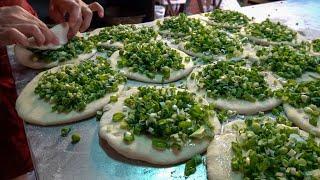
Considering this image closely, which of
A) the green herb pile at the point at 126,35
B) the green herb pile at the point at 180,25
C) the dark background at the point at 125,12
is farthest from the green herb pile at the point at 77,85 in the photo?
the dark background at the point at 125,12

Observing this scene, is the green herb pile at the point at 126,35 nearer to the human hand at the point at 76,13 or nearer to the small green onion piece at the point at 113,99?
the human hand at the point at 76,13

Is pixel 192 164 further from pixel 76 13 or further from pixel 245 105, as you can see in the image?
pixel 76 13

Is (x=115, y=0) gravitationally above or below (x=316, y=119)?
below

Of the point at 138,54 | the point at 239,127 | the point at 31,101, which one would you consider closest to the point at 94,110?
the point at 31,101

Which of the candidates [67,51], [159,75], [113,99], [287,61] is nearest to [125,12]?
[67,51]

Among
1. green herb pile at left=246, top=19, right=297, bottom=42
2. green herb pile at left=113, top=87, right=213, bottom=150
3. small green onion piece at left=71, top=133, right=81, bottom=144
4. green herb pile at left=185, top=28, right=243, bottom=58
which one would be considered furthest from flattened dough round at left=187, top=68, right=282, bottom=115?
green herb pile at left=246, top=19, right=297, bottom=42

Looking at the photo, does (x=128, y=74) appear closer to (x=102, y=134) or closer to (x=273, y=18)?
(x=102, y=134)
